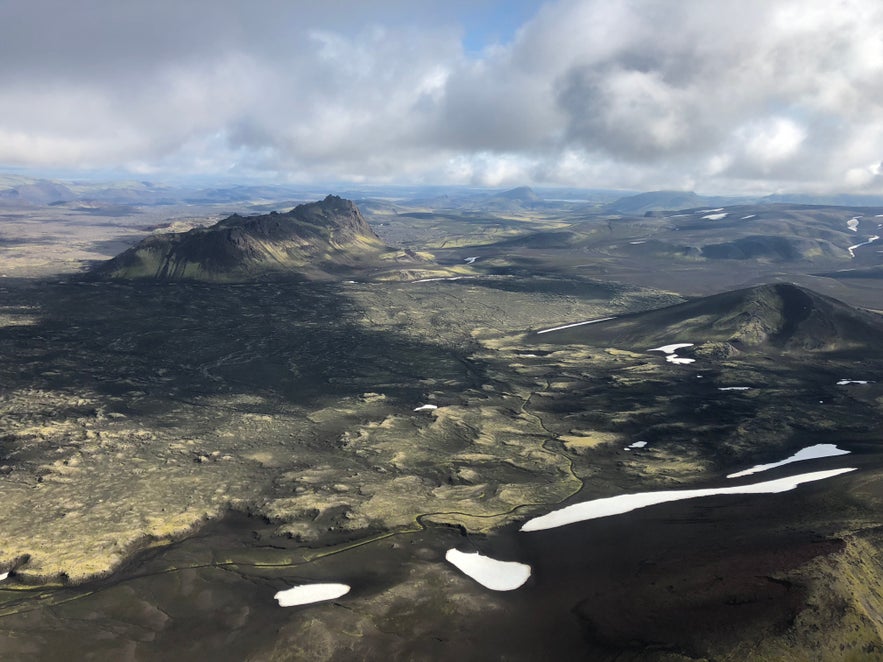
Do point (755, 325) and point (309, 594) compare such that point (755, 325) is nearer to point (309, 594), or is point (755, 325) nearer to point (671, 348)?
point (671, 348)

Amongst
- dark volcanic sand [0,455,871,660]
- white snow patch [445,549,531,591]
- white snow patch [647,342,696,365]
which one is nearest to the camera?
dark volcanic sand [0,455,871,660]

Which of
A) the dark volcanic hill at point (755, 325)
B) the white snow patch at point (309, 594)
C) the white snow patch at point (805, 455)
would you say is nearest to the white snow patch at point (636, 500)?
the white snow patch at point (805, 455)

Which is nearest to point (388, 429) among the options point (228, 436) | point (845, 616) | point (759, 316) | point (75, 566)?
point (228, 436)

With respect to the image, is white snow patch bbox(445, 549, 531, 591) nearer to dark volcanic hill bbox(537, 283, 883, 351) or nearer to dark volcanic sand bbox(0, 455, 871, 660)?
dark volcanic sand bbox(0, 455, 871, 660)

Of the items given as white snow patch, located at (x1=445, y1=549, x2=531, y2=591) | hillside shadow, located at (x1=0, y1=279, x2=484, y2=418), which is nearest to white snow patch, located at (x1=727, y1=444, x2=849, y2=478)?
white snow patch, located at (x1=445, y1=549, x2=531, y2=591)

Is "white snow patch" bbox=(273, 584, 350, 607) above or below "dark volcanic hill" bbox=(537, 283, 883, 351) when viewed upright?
below

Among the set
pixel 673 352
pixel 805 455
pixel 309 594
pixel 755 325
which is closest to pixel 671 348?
pixel 673 352
